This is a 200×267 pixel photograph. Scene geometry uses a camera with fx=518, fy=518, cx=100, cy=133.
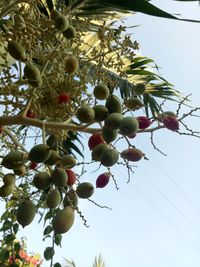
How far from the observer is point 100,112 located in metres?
1.32

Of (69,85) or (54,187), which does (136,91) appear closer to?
(69,85)

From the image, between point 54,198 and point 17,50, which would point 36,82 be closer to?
point 17,50

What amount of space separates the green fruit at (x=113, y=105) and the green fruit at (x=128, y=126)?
0.08 metres

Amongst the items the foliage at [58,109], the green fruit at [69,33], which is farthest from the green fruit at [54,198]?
the green fruit at [69,33]

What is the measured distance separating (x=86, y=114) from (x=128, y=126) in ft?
0.41

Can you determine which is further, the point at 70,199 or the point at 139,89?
the point at 139,89

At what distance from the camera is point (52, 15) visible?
1.44 m

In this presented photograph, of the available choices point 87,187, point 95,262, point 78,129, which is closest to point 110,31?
point 78,129

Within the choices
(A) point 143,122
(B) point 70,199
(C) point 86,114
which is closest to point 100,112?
(C) point 86,114

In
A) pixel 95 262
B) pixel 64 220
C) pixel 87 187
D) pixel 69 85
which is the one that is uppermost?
pixel 95 262

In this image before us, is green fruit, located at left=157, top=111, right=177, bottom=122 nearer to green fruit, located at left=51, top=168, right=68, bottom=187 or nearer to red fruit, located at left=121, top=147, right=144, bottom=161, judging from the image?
red fruit, located at left=121, top=147, right=144, bottom=161

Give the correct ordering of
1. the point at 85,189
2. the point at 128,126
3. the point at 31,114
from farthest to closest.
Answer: the point at 31,114 < the point at 85,189 < the point at 128,126

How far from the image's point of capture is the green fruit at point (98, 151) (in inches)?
52.1

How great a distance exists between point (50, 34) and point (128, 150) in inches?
15.5
